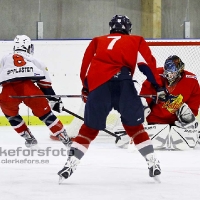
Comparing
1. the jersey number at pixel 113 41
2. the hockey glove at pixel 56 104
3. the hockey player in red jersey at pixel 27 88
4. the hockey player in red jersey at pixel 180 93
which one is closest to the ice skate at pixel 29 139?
the hockey player in red jersey at pixel 27 88

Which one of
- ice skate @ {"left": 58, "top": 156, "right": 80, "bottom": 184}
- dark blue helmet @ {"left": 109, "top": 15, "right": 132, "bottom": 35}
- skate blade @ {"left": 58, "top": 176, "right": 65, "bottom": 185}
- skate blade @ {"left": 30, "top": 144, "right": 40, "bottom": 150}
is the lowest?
skate blade @ {"left": 30, "top": 144, "right": 40, "bottom": 150}

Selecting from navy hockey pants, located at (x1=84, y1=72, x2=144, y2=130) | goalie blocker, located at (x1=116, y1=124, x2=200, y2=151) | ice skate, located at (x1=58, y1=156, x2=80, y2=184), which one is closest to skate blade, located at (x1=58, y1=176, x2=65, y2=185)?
ice skate, located at (x1=58, y1=156, x2=80, y2=184)

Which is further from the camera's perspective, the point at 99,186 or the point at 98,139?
the point at 98,139

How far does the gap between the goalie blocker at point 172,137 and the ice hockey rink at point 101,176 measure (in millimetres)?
95

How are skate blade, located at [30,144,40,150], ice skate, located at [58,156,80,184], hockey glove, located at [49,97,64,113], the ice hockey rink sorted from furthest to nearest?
skate blade, located at [30,144,40,150] < hockey glove, located at [49,97,64,113] < ice skate, located at [58,156,80,184] < the ice hockey rink

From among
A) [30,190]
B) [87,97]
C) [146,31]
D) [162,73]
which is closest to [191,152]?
[162,73]

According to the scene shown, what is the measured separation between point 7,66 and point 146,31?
11.9ft

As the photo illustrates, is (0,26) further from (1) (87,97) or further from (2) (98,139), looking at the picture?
(1) (87,97)

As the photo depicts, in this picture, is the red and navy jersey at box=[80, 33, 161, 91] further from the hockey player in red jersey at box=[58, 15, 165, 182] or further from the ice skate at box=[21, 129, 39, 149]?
the ice skate at box=[21, 129, 39, 149]

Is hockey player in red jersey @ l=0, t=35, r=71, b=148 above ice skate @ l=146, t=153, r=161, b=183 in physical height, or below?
above

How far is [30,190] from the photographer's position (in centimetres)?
328

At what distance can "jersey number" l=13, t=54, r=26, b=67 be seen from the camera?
4848 mm

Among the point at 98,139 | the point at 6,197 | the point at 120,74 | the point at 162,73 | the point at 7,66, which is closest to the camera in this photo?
the point at 6,197

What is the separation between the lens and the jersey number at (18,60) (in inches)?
191
